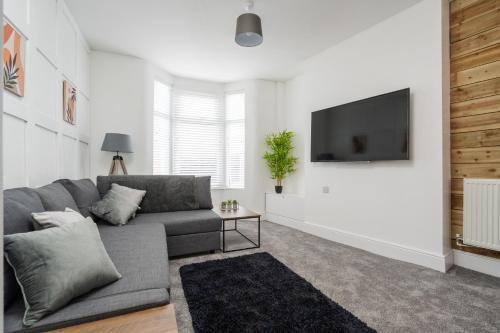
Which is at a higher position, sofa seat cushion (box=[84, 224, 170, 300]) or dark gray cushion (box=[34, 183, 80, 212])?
dark gray cushion (box=[34, 183, 80, 212])

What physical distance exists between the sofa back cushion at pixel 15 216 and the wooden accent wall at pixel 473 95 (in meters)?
3.47

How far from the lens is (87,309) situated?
102cm

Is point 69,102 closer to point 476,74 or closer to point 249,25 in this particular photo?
point 249,25

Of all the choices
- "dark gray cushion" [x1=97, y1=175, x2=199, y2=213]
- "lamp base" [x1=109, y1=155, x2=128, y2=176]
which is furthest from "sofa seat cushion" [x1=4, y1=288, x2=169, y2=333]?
"lamp base" [x1=109, y1=155, x2=128, y2=176]

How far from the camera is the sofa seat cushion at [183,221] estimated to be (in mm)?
2684

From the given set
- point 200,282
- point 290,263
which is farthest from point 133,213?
point 290,263

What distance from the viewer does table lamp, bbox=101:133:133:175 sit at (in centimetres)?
351

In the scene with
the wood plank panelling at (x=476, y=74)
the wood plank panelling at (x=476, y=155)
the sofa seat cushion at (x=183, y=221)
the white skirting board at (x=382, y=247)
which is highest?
the wood plank panelling at (x=476, y=74)

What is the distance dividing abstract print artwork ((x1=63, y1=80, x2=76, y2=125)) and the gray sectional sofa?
81 centimetres

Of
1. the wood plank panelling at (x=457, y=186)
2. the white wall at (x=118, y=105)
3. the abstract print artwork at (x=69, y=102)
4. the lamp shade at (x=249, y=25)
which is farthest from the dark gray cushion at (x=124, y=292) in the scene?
the wood plank panelling at (x=457, y=186)

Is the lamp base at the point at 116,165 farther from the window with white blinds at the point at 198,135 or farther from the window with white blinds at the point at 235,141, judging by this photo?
the window with white blinds at the point at 235,141

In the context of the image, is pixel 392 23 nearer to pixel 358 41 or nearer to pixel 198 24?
pixel 358 41

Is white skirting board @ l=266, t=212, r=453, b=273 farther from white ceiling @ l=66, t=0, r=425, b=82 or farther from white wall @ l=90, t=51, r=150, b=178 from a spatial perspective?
white wall @ l=90, t=51, r=150, b=178

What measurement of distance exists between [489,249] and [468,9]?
2368 mm
